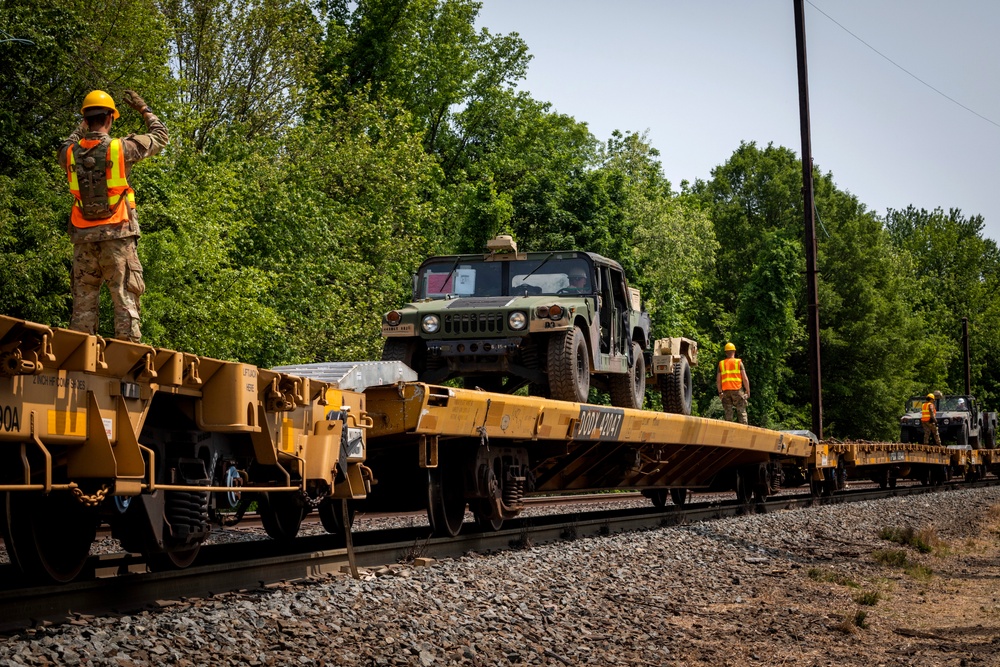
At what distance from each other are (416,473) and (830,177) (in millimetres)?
61918

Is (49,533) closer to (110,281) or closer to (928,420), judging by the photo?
(110,281)

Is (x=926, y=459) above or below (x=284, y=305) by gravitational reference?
below

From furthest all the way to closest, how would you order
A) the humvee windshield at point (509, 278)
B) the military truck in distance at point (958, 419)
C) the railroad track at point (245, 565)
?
the military truck in distance at point (958, 419)
the humvee windshield at point (509, 278)
the railroad track at point (245, 565)

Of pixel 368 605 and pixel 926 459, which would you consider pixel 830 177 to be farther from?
pixel 368 605

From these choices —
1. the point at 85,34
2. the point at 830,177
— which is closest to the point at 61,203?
the point at 85,34

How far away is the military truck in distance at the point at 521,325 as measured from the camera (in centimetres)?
1267

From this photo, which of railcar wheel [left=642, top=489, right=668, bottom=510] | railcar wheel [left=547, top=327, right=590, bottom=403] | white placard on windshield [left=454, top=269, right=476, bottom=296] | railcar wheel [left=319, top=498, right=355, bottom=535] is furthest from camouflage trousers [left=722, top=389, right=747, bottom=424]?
railcar wheel [left=319, top=498, right=355, bottom=535]

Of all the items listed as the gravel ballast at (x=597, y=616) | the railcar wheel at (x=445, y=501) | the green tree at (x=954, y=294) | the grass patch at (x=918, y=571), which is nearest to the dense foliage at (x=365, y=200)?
the green tree at (x=954, y=294)

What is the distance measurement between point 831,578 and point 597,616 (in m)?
3.85

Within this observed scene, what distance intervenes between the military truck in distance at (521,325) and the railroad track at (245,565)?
170 cm

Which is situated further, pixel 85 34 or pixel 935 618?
pixel 85 34

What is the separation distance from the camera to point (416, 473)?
10688mm

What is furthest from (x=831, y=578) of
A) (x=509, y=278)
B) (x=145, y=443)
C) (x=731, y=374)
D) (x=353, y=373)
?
(x=731, y=374)

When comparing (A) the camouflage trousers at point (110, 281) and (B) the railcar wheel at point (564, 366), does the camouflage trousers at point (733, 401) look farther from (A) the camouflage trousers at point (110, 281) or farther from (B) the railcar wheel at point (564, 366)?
(A) the camouflage trousers at point (110, 281)
